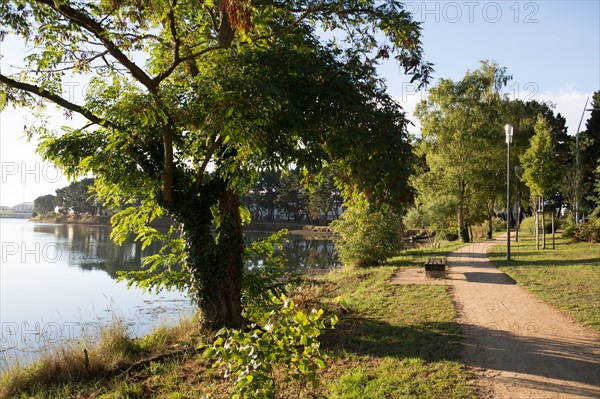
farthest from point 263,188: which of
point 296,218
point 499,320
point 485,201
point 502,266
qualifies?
point 499,320

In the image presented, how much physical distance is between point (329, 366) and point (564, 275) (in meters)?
9.28

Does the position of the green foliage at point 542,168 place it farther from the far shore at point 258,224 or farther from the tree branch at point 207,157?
the far shore at point 258,224

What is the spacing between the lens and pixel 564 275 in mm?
12586

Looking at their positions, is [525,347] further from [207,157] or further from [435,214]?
[435,214]

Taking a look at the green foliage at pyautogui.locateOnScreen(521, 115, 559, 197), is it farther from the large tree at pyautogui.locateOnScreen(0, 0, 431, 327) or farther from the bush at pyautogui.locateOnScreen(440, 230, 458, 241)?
the large tree at pyautogui.locateOnScreen(0, 0, 431, 327)

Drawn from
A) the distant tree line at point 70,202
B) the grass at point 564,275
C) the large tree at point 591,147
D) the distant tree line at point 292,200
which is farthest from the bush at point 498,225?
the distant tree line at point 70,202

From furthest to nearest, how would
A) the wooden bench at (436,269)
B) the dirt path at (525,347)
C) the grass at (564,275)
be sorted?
the wooden bench at (436,269) < the grass at (564,275) < the dirt path at (525,347)

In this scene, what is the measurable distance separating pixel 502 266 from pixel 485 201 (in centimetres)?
1698

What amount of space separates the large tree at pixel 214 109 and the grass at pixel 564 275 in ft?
17.2

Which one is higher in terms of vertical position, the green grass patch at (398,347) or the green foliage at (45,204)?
the green foliage at (45,204)

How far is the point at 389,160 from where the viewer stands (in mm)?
Result: 5629

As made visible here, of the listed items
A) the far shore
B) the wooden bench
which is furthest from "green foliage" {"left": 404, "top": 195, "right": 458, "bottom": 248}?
the far shore

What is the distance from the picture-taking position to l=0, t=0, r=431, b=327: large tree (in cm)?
586

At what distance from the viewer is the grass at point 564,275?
8883 millimetres
